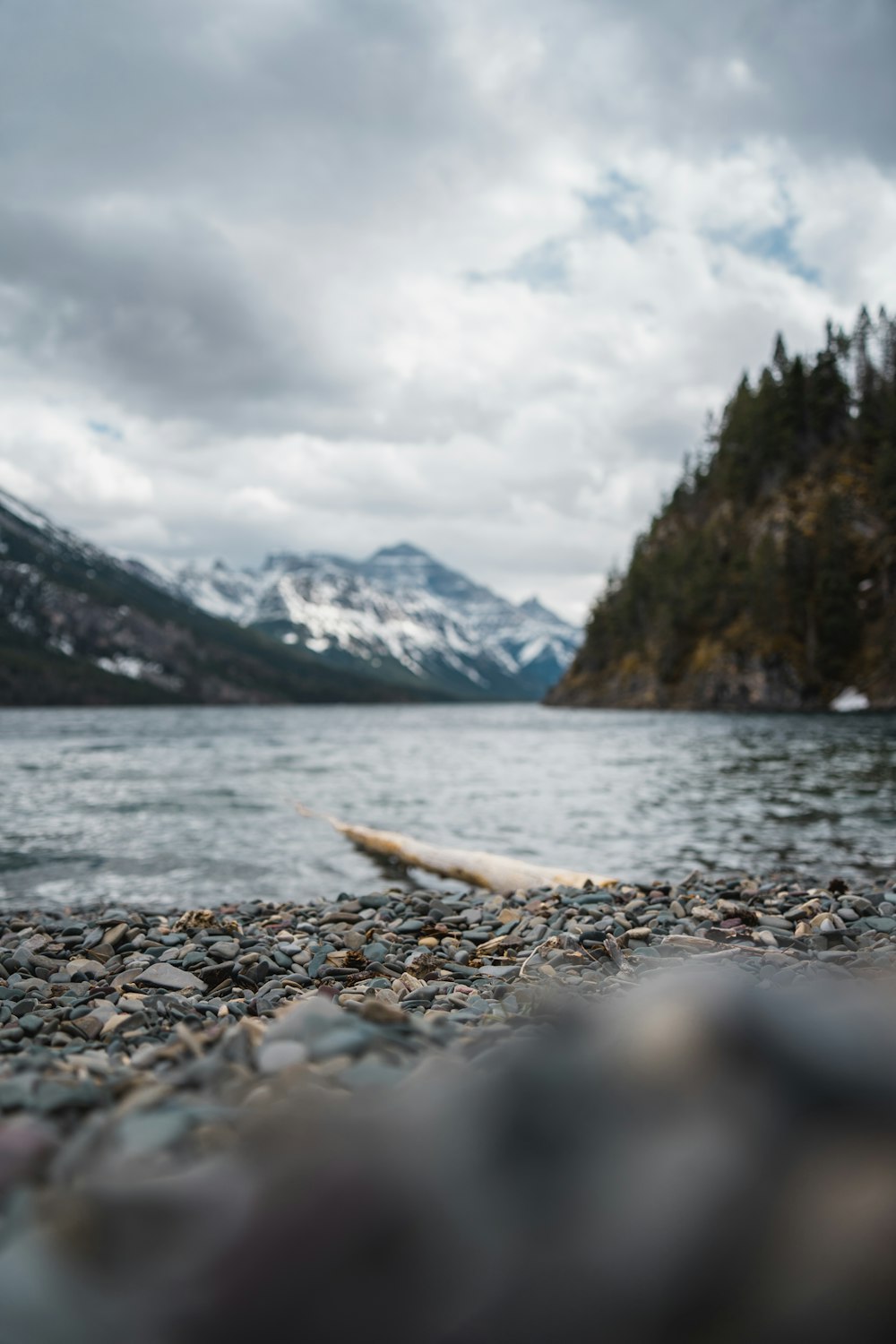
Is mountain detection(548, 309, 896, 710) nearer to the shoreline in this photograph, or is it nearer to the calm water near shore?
the calm water near shore

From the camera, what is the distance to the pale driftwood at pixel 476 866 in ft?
38.9

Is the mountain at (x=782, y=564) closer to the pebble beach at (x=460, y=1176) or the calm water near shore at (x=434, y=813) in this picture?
the calm water near shore at (x=434, y=813)

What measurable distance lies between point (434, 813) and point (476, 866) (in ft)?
29.7

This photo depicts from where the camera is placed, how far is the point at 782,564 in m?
83.1

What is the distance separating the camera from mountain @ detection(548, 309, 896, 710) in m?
80.1

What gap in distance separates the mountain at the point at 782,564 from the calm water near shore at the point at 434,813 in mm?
38194

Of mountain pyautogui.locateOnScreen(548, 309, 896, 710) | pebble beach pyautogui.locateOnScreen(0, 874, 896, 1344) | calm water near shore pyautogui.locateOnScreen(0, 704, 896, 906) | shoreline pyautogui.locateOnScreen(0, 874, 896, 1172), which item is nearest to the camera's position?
pebble beach pyautogui.locateOnScreen(0, 874, 896, 1344)

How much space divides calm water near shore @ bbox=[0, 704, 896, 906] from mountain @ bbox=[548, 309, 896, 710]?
38194mm

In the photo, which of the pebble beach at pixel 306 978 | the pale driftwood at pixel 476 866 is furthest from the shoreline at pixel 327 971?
the pale driftwood at pixel 476 866

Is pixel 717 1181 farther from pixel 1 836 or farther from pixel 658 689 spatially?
pixel 658 689

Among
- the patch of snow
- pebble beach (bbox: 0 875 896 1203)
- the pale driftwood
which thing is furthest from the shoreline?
the patch of snow

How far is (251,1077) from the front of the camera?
307 cm

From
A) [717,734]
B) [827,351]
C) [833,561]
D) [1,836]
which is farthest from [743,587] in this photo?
[1,836]

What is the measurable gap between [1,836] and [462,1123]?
64.5ft
